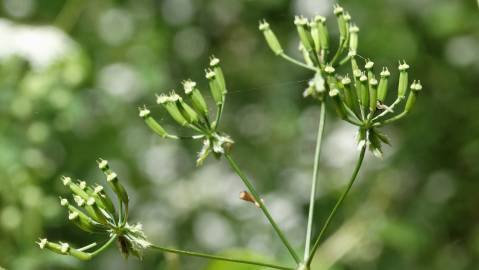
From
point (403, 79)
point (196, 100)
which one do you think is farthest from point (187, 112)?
point (403, 79)

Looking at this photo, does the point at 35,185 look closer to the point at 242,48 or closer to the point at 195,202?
the point at 195,202

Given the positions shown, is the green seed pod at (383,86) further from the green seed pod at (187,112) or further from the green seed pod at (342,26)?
the green seed pod at (187,112)

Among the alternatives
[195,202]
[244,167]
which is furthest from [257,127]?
[195,202]

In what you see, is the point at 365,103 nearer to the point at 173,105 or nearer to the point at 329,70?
the point at 329,70

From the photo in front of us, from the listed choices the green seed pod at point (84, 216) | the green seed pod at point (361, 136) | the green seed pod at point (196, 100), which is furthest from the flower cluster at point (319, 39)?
the green seed pod at point (84, 216)

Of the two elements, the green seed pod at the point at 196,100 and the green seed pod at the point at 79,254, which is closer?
the green seed pod at the point at 79,254

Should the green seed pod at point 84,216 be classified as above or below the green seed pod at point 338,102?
below
